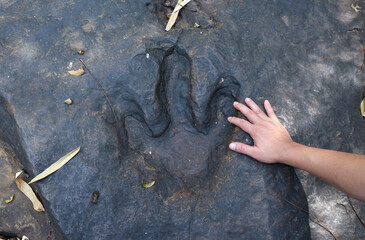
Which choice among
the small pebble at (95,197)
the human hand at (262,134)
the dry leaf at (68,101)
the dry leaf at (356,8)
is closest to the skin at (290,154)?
the human hand at (262,134)

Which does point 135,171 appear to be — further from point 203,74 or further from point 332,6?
point 332,6

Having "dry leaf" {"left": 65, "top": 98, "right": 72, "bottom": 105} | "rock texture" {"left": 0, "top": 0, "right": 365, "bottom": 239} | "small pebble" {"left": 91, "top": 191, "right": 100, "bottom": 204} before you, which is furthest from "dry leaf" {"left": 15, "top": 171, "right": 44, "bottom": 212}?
"dry leaf" {"left": 65, "top": 98, "right": 72, "bottom": 105}

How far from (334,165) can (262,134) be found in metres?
0.44

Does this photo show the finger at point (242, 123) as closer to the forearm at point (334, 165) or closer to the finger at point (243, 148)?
the finger at point (243, 148)

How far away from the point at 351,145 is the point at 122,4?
1911 mm

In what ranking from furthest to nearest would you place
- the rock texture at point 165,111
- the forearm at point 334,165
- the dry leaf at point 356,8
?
the dry leaf at point 356,8 < the rock texture at point 165,111 < the forearm at point 334,165

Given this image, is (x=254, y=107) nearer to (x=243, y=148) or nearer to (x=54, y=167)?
(x=243, y=148)

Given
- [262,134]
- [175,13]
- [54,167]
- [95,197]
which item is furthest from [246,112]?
[54,167]

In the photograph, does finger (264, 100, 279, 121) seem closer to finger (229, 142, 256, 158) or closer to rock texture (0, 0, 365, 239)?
rock texture (0, 0, 365, 239)

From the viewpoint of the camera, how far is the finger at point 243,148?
1957 millimetres

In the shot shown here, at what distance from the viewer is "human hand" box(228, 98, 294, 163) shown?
6.31 ft

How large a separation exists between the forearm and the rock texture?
0.62 ft

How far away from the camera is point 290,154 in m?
1.89

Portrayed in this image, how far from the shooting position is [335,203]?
7.14 ft
